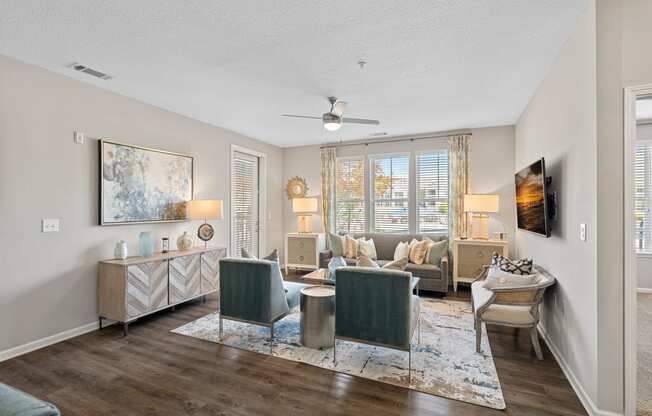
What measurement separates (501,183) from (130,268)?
5449 millimetres

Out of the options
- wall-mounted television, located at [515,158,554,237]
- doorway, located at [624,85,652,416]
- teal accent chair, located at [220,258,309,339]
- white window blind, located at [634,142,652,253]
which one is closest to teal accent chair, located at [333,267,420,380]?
teal accent chair, located at [220,258,309,339]

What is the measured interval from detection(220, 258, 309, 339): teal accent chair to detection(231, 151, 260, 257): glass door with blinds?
2.29 metres

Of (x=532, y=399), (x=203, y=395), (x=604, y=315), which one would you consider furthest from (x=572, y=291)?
(x=203, y=395)

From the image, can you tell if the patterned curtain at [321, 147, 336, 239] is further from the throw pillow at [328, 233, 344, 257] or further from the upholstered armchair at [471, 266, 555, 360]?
the upholstered armchair at [471, 266, 555, 360]

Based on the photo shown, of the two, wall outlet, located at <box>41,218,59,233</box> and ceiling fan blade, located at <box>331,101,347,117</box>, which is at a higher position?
ceiling fan blade, located at <box>331,101,347,117</box>

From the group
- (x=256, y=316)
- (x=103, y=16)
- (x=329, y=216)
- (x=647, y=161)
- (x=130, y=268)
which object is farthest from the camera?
(x=329, y=216)

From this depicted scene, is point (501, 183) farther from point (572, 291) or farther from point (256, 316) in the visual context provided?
point (256, 316)

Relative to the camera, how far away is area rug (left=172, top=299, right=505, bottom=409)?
2377 mm

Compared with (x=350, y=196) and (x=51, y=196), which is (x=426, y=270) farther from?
(x=51, y=196)

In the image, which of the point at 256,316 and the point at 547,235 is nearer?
→ the point at 547,235

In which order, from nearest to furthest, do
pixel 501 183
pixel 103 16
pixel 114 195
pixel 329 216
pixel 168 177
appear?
1. pixel 103 16
2. pixel 114 195
3. pixel 168 177
4. pixel 501 183
5. pixel 329 216

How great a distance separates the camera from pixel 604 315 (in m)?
1.96

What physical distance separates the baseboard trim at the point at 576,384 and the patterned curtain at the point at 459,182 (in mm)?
2367

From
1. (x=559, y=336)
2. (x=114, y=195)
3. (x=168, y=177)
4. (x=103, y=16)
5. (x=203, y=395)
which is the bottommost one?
(x=203, y=395)
